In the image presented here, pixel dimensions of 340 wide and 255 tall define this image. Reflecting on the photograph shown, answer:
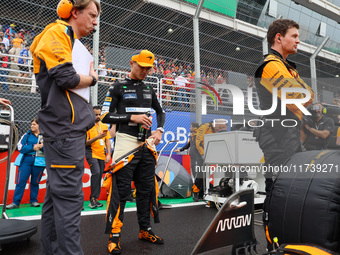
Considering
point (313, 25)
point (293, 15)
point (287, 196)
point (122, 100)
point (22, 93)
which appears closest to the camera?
point (287, 196)

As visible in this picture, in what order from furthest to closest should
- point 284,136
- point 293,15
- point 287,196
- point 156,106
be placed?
1. point 293,15
2. point 156,106
3. point 284,136
4. point 287,196

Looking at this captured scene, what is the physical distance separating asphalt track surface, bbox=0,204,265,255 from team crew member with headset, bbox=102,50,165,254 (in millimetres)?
157

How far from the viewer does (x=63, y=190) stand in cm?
155

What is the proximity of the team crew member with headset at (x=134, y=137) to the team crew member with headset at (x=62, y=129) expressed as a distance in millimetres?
959

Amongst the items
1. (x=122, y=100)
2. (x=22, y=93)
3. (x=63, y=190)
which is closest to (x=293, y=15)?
(x=22, y=93)

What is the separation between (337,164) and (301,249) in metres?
0.52

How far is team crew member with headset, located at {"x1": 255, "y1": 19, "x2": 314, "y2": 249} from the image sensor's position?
199 centimetres

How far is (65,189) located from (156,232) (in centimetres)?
189

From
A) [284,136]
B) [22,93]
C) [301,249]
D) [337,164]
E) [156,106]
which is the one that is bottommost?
[301,249]

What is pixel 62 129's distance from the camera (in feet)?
5.15

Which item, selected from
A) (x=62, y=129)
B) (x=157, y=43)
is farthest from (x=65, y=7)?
(x=157, y=43)

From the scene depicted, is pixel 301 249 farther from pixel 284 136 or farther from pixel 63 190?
pixel 63 190

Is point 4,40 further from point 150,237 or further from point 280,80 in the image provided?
point 280,80

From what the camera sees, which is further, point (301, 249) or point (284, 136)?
point (284, 136)
